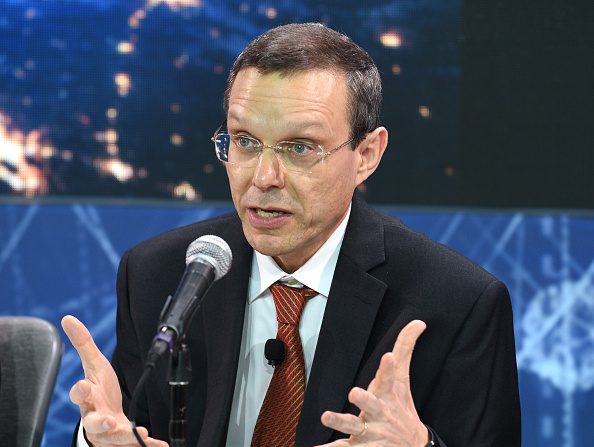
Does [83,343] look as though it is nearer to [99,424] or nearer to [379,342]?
[99,424]

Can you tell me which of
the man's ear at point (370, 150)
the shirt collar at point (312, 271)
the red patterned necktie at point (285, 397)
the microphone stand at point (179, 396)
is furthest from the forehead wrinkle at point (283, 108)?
the microphone stand at point (179, 396)

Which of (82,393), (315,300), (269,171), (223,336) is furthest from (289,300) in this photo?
(82,393)

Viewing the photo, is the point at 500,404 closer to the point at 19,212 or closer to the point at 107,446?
the point at 107,446

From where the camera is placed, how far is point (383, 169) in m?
3.60

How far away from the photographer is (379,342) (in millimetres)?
2146

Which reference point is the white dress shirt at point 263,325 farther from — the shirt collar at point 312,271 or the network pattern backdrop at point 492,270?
the network pattern backdrop at point 492,270

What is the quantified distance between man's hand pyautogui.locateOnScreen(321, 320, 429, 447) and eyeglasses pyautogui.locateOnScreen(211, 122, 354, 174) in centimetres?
44

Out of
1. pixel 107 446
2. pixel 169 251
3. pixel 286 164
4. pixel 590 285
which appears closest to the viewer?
pixel 107 446

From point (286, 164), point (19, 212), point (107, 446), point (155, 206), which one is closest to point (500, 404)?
point (286, 164)

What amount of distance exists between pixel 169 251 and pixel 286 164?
48 centimetres

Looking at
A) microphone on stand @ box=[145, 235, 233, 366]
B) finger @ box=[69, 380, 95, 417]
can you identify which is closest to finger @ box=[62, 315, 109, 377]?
finger @ box=[69, 380, 95, 417]

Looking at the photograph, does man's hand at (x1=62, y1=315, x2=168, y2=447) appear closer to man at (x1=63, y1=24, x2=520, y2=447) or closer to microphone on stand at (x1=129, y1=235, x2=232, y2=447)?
man at (x1=63, y1=24, x2=520, y2=447)

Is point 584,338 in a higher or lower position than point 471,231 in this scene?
lower

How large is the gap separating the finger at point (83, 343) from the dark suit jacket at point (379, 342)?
25cm
